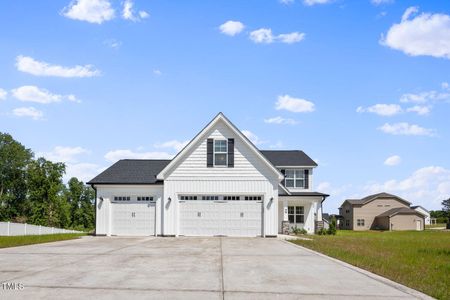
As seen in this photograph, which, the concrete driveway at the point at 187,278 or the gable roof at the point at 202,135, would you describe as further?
the gable roof at the point at 202,135

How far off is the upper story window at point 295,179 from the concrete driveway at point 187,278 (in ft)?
69.7

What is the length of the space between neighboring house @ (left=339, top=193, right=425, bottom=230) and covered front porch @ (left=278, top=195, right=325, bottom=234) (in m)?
32.6

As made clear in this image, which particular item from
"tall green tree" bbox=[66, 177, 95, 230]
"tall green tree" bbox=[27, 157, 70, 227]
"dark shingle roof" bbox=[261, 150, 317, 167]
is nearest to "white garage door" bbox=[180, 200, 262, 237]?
"dark shingle roof" bbox=[261, 150, 317, 167]

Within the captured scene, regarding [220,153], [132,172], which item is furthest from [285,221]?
[132,172]

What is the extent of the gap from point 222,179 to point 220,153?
5.04ft

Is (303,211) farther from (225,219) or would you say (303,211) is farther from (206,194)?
(206,194)

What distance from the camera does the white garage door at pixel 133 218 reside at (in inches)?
1078

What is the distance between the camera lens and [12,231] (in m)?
32.2

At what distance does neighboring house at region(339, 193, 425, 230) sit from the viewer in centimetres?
6291

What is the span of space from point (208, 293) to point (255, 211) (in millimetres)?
18603

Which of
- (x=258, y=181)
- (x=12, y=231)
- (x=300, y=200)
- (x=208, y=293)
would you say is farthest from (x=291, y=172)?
(x=208, y=293)

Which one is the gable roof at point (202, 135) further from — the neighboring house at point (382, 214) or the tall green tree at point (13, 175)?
the tall green tree at point (13, 175)

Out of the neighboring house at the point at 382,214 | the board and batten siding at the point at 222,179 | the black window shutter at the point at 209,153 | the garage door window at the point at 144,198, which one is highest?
the black window shutter at the point at 209,153

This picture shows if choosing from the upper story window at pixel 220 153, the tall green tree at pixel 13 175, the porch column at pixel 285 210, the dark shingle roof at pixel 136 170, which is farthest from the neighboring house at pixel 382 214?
the tall green tree at pixel 13 175
